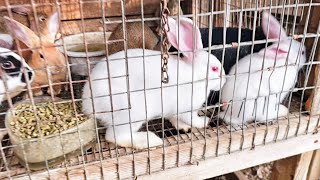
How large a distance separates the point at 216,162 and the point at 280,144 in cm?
23

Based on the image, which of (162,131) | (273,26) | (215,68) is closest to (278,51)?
(273,26)

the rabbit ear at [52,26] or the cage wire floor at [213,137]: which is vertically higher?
the rabbit ear at [52,26]

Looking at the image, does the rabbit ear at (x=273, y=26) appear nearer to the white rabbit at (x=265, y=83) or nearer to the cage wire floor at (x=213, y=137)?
the white rabbit at (x=265, y=83)

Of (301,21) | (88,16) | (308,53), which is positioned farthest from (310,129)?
(88,16)

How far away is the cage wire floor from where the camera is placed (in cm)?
80

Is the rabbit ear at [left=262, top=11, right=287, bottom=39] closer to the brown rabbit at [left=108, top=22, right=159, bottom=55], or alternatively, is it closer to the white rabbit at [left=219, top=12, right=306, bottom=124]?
the white rabbit at [left=219, top=12, right=306, bottom=124]

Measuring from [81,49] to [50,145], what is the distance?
0.67 meters

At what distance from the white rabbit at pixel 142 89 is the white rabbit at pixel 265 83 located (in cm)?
10

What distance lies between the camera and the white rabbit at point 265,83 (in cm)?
94

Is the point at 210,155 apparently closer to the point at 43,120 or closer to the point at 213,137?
the point at 213,137

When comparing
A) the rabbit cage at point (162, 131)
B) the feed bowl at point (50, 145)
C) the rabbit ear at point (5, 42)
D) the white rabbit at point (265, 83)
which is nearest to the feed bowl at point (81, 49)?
the rabbit cage at point (162, 131)

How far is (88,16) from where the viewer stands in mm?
1506

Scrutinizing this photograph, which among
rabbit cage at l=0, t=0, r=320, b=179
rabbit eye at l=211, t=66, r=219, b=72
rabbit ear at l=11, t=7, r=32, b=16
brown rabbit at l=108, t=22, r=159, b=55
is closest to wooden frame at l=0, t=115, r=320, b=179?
rabbit cage at l=0, t=0, r=320, b=179

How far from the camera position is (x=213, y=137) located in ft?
2.98
